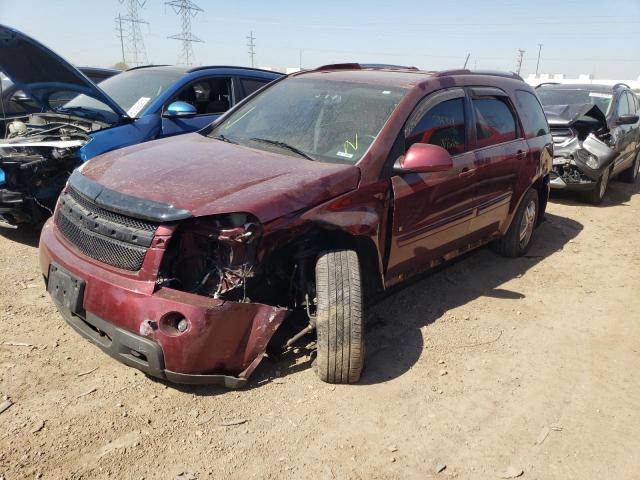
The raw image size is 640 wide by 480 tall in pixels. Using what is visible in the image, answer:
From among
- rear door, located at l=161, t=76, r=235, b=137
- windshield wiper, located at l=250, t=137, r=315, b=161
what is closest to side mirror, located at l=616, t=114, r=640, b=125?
rear door, located at l=161, t=76, r=235, b=137

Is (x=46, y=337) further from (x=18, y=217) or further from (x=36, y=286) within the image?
(x=18, y=217)

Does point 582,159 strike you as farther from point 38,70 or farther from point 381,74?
point 38,70

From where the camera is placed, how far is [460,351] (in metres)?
3.66

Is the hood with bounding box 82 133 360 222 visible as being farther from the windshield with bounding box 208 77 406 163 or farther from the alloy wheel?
the alloy wheel

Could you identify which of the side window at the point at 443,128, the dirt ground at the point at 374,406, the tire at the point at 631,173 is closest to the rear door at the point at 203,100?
the dirt ground at the point at 374,406

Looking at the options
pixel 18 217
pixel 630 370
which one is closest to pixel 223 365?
pixel 630 370

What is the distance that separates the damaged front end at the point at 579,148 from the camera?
7.79 meters

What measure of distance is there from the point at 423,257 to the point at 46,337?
A: 8.81 feet

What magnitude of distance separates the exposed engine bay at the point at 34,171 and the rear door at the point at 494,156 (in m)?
3.54

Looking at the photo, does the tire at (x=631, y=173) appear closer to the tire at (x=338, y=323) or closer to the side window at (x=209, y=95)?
the side window at (x=209, y=95)

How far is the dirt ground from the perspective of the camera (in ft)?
8.25

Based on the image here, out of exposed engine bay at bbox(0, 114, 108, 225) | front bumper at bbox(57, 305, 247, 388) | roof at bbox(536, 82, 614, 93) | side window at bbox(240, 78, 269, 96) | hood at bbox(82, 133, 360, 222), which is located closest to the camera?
front bumper at bbox(57, 305, 247, 388)

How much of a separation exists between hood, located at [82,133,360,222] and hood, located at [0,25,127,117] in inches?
65.8

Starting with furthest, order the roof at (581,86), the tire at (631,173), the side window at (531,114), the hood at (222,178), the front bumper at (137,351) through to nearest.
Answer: the tire at (631,173) → the roof at (581,86) → the side window at (531,114) → the hood at (222,178) → the front bumper at (137,351)
